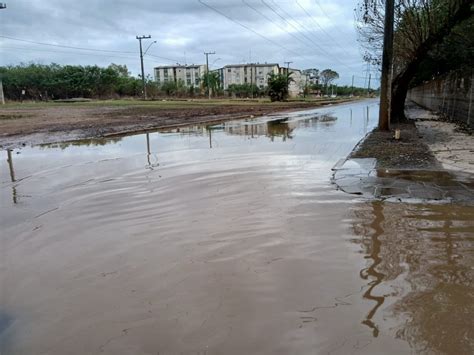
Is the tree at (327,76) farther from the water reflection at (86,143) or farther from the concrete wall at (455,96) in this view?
the water reflection at (86,143)

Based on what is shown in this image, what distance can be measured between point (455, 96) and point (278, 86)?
1817 inches

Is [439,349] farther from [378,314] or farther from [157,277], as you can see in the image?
[157,277]

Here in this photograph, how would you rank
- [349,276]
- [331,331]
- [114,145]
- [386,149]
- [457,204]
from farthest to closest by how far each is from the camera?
1. [114,145]
2. [386,149]
3. [457,204]
4. [349,276]
5. [331,331]

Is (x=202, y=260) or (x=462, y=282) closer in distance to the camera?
(x=462, y=282)

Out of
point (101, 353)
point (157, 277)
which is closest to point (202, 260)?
point (157, 277)

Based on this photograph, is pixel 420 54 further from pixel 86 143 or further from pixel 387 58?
pixel 86 143

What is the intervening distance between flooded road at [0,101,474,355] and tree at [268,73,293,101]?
2301 inches

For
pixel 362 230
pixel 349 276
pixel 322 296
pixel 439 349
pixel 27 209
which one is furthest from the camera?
pixel 27 209

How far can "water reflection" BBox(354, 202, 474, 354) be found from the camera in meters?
3.17

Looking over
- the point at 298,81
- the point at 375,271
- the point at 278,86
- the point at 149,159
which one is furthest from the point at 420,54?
the point at 298,81

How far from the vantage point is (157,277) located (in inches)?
166

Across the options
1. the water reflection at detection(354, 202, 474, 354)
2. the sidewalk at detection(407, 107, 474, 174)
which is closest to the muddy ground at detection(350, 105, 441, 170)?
the sidewalk at detection(407, 107, 474, 174)

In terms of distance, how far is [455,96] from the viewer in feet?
66.8

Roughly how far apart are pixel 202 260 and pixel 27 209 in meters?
3.75
